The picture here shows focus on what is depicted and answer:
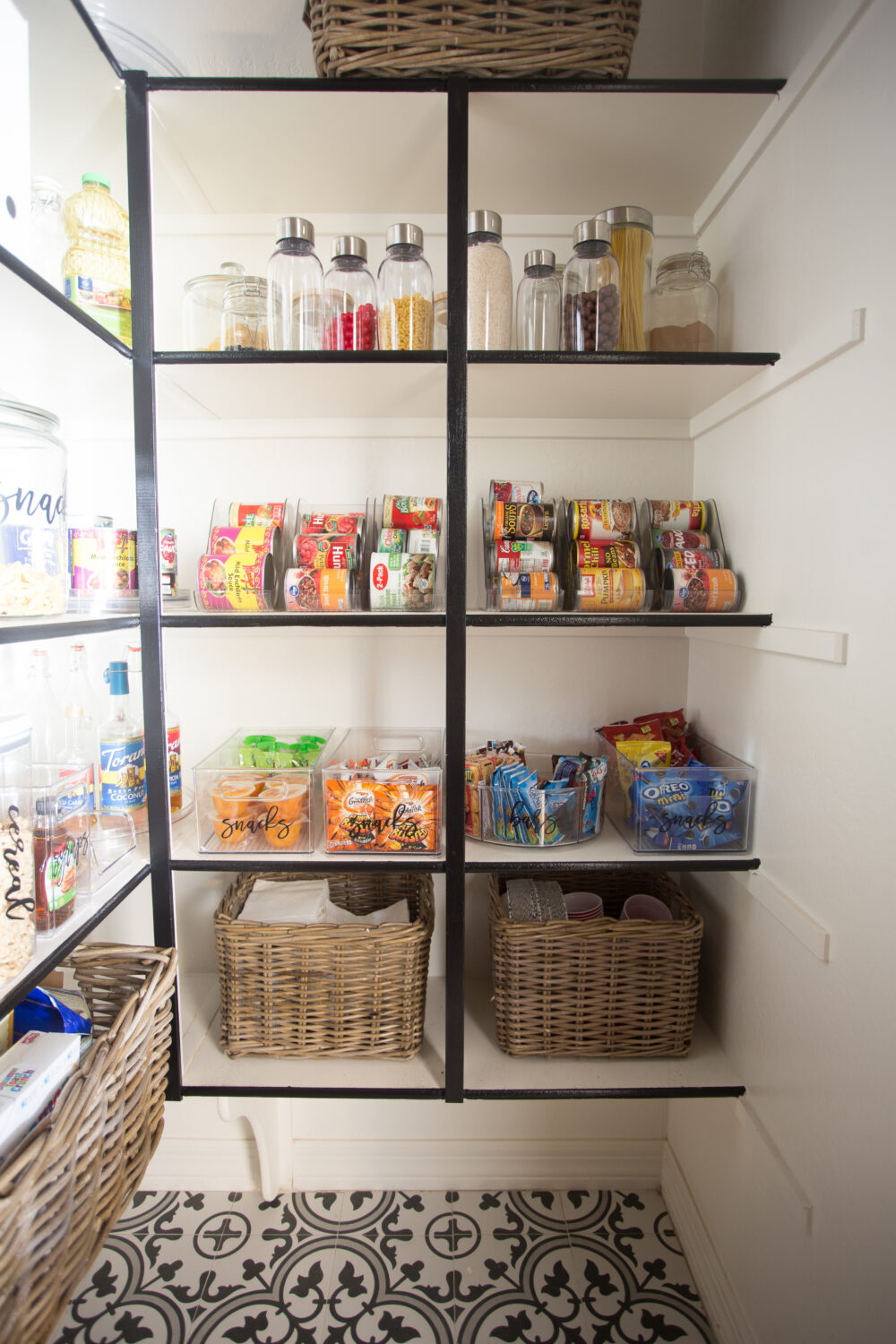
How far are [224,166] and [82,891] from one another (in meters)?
1.41

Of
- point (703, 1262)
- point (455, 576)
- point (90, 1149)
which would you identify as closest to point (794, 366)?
point (455, 576)

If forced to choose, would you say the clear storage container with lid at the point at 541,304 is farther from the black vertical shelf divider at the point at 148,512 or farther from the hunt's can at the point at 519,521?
the black vertical shelf divider at the point at 148,512

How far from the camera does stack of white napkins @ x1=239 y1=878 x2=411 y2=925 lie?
1.49m

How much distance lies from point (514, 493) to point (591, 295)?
410mm

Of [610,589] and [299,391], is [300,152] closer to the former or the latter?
[299,391]

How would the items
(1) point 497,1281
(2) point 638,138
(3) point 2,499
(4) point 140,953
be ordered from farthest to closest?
(1) point 497,1281 < (2) point 638,138 < (4) point 140,953 < (3) point 2,499

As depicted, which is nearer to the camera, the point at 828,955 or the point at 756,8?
the point at 828,955

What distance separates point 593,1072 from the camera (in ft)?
4.81

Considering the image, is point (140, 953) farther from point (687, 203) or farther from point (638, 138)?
point (687, 203)

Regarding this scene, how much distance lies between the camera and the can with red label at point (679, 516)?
1.53 meters

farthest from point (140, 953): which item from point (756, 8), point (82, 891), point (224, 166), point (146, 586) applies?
point (756, 8)

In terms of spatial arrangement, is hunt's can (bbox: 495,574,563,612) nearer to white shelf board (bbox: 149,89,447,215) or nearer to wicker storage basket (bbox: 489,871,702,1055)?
wicker storage basket (bbox: 489,871,702,1055)

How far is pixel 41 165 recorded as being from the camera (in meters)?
1.44

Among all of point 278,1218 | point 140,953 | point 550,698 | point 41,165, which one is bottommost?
point 278,1218
